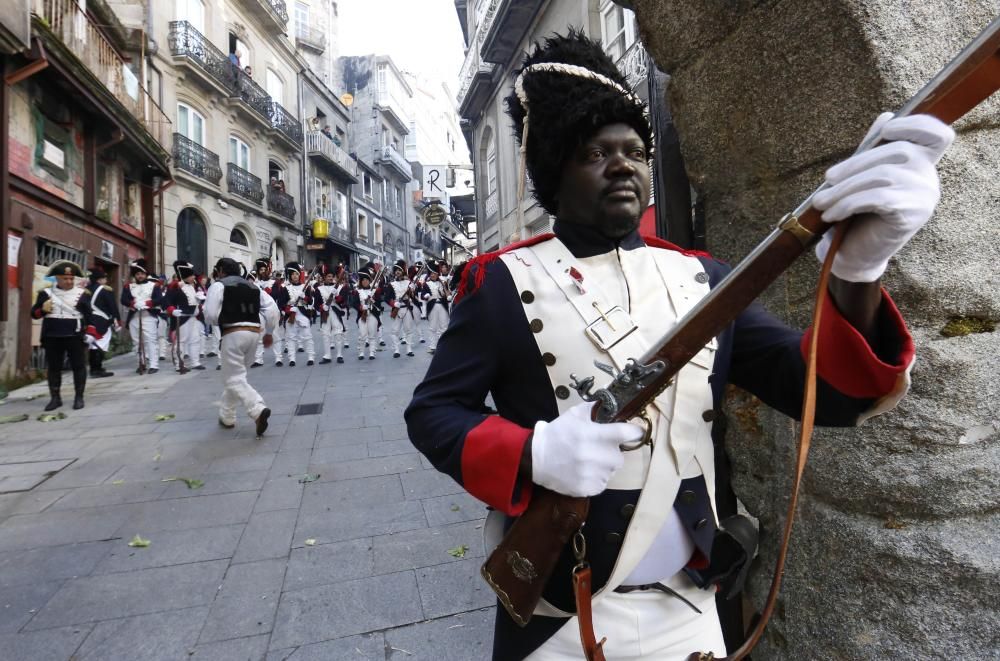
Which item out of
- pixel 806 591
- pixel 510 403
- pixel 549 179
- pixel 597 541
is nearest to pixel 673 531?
pixel 597 541

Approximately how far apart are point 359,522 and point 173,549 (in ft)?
3.76

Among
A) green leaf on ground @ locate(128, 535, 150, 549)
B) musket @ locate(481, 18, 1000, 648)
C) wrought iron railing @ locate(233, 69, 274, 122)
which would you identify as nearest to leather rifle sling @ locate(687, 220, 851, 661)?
musket @ locate(481, 18, 1000, 648)

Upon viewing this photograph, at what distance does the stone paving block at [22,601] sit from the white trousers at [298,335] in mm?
9141

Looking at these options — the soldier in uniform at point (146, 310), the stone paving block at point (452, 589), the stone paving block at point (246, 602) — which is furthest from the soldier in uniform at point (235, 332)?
the soldier in uniform at point (146, 310)

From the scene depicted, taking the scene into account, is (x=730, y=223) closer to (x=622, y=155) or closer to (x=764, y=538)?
(x=622, y=155)

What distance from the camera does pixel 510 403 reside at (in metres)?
1.35

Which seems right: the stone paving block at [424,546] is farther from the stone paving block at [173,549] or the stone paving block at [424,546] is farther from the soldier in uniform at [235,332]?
the soldier in uniform at [235,332]

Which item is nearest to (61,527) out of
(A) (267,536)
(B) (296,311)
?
(A) (267,536)

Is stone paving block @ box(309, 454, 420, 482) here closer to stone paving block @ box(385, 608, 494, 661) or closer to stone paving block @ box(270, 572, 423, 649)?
stone paving block @ box(270, 572, 423, 649)

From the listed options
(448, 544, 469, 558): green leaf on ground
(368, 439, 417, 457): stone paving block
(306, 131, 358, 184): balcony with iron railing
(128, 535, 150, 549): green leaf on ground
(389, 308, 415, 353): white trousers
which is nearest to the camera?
(448, 544, 469, 558): green leaf on ground

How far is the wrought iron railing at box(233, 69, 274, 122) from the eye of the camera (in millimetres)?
21250

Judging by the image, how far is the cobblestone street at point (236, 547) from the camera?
103 inches

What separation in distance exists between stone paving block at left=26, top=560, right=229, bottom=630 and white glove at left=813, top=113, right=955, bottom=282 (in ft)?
10.9

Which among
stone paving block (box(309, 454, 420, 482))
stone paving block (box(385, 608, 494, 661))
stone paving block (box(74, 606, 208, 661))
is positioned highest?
stone paving block (box(309, 454, 420, 482))
